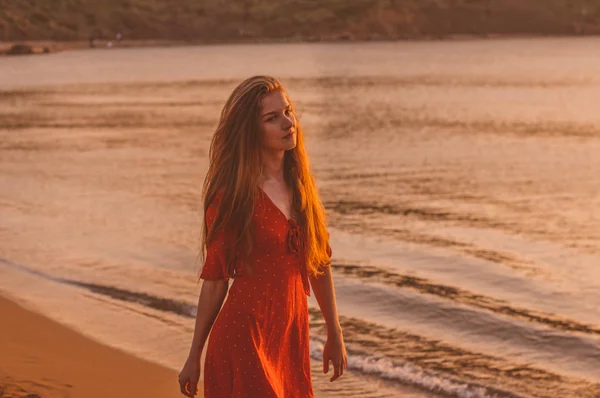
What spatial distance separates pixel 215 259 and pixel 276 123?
1.66 feet

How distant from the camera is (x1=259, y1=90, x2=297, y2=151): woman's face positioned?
3.88 metres

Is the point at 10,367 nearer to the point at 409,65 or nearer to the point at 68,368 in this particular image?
the point at 68,368

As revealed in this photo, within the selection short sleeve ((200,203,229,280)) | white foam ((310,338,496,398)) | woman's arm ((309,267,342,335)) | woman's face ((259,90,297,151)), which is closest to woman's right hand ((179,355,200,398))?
short sleeve ((200,203,229,280))

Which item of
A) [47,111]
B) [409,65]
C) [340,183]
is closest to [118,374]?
[340,183]

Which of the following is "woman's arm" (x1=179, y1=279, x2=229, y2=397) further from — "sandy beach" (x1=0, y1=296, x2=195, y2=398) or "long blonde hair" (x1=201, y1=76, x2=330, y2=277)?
"sandy beach" (x1=0, y1=296, x2=195, y2=398)

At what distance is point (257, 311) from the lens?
3.83 meters

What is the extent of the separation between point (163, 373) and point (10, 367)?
3.49ft

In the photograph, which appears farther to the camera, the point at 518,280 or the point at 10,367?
the point at 518,280

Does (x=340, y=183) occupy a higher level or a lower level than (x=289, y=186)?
lower

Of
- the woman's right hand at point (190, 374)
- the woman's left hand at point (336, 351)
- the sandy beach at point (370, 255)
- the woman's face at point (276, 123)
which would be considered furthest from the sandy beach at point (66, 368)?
the woman's face at point (276, 123)

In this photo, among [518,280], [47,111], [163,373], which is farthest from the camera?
[47,111]

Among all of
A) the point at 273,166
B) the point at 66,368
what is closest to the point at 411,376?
the point at 66,368

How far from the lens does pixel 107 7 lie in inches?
7702

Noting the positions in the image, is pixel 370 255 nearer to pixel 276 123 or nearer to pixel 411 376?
pixel 411 376
